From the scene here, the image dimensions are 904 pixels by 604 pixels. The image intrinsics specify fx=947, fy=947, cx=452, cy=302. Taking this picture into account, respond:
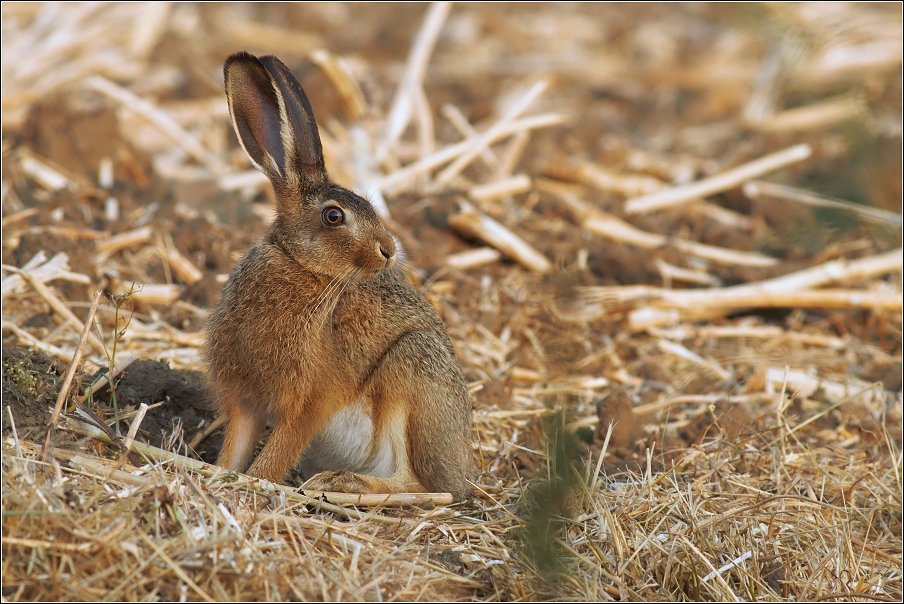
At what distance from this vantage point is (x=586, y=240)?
7691mm

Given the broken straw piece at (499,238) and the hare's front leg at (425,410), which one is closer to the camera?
the hare's front leg at (425,410)

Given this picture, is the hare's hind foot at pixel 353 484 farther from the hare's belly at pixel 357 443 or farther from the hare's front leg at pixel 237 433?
the hare's front leg at pixel 237 433

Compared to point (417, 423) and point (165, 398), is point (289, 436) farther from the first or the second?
point (165, 398)

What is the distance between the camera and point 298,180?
446cm

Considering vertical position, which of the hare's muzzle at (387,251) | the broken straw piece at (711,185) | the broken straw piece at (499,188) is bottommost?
the broken straw piece at (711,185)

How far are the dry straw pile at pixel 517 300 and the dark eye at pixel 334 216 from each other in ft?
3.40

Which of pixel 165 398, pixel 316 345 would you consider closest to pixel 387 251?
pixel 316 345

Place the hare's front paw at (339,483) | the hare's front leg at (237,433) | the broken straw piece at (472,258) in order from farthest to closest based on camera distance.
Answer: the broken straw piece at (472,258) < the hare's front leg at (237,433) < the hare's front paw at (339,483)

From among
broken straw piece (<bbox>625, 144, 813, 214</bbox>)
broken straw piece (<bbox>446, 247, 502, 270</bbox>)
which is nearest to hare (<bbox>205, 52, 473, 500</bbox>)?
broken straw piece (<bbox>446, 247, 502, 270</bbox>)

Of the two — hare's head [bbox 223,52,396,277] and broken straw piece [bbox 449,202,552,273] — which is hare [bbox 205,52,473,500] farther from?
broken straw piece [bbox 449,202,552,273]

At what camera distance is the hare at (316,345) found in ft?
14.1

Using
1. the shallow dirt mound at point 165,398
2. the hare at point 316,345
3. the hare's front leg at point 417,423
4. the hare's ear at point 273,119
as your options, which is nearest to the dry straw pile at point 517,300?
the shallow dirt mound at point 165,398

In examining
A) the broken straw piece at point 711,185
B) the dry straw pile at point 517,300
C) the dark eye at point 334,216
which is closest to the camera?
the dry straw pile at point 517,300

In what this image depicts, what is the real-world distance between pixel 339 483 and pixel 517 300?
2.92m
